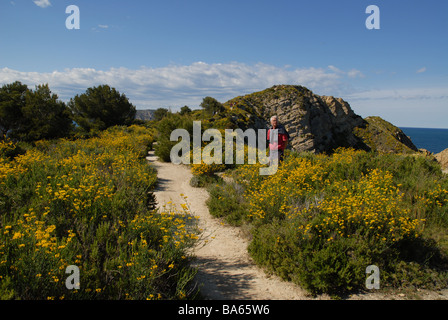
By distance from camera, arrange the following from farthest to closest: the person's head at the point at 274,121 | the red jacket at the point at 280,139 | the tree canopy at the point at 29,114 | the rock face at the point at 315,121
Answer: the rock face at the point at 315,121, the tree canopy at the point at 29,114, the red jacket at the point at 280,139, the person's head at the point at 274,121

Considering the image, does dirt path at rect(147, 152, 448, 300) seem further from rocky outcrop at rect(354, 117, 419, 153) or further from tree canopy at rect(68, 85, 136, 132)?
rocky outcrop at rect(354, 117, 419, 153)

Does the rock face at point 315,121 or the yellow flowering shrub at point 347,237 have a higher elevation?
the rock face at point 315,121

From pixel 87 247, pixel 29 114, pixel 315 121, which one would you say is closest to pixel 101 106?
pixel 29 114

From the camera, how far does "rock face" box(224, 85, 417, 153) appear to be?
90.5ft

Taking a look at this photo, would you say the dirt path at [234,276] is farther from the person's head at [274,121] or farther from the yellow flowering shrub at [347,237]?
the person's head at [274,121]

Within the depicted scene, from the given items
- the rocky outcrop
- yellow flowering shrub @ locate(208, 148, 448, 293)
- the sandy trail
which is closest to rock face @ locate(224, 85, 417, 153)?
the rocky outcrop

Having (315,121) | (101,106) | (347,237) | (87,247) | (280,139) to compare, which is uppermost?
(101,106)

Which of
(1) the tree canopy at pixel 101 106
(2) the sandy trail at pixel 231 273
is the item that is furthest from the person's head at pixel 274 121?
(1) the tree canopy at pixel 101 106

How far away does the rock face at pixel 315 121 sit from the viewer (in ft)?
90.5

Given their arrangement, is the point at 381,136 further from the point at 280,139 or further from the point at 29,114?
the point at 29,114

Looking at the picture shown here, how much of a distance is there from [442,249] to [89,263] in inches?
235

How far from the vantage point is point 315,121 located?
30125 millimetres

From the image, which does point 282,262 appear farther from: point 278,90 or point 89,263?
point 278,90
